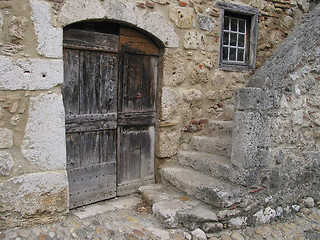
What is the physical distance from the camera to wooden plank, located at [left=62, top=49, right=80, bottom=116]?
305 cm

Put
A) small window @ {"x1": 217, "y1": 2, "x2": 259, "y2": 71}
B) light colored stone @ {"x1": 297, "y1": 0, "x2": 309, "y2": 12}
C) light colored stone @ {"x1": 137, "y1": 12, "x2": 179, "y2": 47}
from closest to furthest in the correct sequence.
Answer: light colored stone @ {"x1": 137, "y1": 12, "x2": 179, "y2": 47} → small window @ {"x1": 217, "y1": 2, "x2": 259, "y2": 71} → light colored stone @ {"x1": 297, "y1": 0, "x2": 309, "y2": 12}

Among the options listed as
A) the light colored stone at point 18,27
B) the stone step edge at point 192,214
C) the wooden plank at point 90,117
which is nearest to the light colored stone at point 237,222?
the stone step edge at point 192,214

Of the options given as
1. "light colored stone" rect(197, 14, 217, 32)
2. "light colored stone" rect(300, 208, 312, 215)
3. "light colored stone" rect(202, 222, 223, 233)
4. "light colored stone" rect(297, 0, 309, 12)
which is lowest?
"light colored stone" rect(300, 208, 312, 215)

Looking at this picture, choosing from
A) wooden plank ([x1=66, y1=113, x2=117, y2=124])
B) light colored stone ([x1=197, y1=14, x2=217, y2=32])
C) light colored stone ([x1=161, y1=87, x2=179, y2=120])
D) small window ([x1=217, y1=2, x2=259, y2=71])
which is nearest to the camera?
wooden plank ([x1=66, y1=113, x2=117, y2=124])

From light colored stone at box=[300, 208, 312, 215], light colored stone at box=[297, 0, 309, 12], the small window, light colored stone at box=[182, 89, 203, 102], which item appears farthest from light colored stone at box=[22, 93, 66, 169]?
light colored stone at box=[297, 0, 309, 12]

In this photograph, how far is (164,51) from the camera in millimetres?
3668

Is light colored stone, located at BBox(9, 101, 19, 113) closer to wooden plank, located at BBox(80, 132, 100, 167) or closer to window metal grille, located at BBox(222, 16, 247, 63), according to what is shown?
wooden plank, located at BBox(80, 132, 100, 167)

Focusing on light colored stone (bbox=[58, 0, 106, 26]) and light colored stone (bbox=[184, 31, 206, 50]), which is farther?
light colored stone (bbox=[184, 31, 206, 50])

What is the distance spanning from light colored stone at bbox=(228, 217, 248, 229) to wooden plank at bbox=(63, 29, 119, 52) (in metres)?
2.33

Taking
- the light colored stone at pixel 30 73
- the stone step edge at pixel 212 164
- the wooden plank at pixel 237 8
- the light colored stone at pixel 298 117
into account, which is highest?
the wooden plank at pixel 237 8

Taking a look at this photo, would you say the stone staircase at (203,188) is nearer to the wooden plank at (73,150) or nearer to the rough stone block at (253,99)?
the rough stone block at (253,99)

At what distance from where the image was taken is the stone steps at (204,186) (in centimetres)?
301

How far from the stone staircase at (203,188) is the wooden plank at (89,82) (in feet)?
4.14

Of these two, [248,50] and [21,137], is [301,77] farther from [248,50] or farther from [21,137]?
[21,137]
